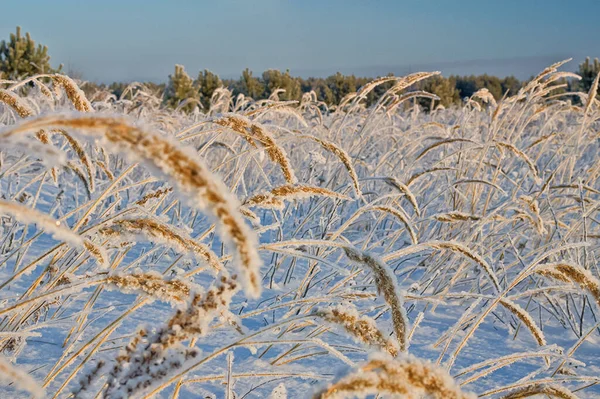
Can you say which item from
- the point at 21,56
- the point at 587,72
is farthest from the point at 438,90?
the point at 21,56

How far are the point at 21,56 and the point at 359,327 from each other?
1643 cm

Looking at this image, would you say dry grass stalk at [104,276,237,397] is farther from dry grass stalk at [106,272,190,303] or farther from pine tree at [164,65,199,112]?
pine tree at [164,65,199,112]

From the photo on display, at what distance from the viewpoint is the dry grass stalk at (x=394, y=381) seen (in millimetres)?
470

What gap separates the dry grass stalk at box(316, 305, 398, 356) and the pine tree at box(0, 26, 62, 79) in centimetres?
1477

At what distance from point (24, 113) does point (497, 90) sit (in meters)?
37.7

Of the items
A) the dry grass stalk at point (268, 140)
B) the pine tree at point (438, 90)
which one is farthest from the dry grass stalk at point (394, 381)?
the pine tree at point (438, 90)

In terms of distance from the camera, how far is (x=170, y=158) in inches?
15.4

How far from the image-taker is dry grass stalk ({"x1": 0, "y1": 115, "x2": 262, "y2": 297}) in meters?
0.39

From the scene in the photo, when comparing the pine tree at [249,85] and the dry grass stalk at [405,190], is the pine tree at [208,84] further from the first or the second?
the dry grass stalk at [405,190]

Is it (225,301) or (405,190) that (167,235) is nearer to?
(225,301)

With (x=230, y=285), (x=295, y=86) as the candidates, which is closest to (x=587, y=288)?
(x=230, y=285)

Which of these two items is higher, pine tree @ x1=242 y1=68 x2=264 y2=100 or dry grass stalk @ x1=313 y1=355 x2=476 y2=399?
pine tree @ x1=242 y1=68 x2=264 y2=100

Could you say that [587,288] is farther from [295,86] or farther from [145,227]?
[295,86]

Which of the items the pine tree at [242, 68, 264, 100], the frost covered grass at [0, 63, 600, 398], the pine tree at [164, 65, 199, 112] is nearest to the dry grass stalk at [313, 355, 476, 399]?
the frost covered grass at [0, 63, 600, 398]
